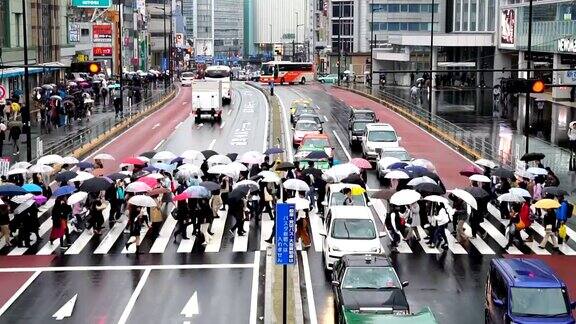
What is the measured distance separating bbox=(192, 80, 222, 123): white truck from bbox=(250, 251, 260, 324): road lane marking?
3498 centimetres

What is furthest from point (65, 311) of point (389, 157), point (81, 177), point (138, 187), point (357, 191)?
point (389, 157)

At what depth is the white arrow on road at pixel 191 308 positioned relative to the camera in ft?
64.0

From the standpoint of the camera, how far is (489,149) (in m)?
41.2

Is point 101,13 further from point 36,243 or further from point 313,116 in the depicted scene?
point 36,243

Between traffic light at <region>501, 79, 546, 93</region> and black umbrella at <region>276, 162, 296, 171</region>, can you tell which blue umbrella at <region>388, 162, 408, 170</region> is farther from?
traffic light at <region>501, 79, 546, 93</region>

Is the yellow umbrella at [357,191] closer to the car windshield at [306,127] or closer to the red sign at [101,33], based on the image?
the car windshield at [306,127]

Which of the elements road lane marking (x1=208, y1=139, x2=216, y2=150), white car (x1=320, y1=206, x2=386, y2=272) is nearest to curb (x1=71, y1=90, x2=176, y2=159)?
road lane marking (x1=208, y1=139, x2=216, y2=150)

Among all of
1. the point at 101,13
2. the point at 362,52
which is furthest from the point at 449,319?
the point at 362,52

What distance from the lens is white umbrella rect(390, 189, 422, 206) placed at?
24938 mm

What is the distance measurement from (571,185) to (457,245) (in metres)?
10.2

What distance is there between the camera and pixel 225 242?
1033 inches

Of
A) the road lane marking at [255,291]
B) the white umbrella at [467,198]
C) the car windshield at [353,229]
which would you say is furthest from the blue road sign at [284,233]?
the white umbrella at [467,198]

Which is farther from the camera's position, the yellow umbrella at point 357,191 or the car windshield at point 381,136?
the car windshield at point 381,136

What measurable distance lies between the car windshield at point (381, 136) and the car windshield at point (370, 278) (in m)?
22.6
